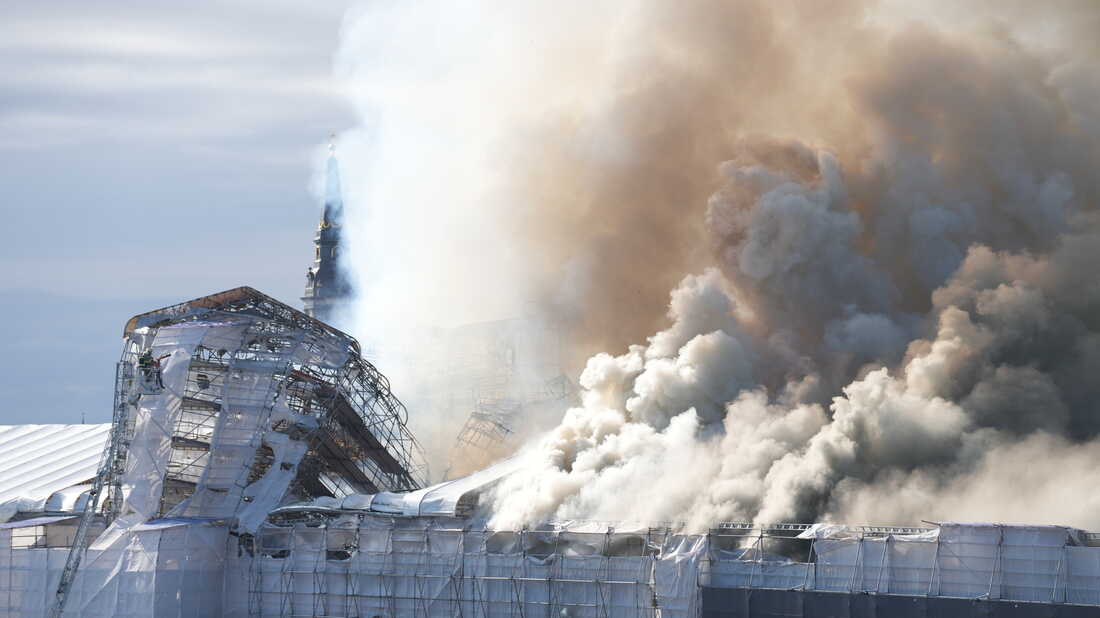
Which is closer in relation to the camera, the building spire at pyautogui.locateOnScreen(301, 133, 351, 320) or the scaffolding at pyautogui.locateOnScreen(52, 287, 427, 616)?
the scaffolding at pyautogui.locateOnScreen(52, 287, 427, 616)

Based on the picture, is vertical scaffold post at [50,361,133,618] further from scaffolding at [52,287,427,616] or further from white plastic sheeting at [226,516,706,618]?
white plastic sheeting at [226,516,706,618]

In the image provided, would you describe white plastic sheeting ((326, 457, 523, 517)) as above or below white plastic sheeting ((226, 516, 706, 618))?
above

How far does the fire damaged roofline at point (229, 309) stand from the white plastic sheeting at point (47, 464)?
12640mm

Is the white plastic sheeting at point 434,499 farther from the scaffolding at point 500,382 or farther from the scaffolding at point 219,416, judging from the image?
the scaffolding at point 500,382

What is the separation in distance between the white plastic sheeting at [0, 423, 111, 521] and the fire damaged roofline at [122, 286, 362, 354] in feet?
41.5

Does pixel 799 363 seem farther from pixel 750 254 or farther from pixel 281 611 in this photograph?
pixel 281 611

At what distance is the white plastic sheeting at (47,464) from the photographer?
88.2 m

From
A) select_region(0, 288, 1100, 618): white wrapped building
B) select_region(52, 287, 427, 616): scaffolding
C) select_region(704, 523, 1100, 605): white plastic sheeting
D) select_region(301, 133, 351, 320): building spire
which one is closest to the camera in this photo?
select_region(704, 523, 1100, 605): white plastic sheeting

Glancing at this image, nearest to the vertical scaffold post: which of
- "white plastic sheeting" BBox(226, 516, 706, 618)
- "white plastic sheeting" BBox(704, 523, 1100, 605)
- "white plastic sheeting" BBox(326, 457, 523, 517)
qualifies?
"white plastic sheeting" BBox(226, 516, 706, 618)

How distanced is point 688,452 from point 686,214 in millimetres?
16540

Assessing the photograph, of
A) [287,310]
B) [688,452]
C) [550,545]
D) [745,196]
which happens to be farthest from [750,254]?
[287,310]

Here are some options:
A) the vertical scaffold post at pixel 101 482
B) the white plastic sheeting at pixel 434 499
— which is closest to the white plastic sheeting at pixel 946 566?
the white plastic sheeting at pixel 434 499

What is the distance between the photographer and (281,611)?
77.6 m

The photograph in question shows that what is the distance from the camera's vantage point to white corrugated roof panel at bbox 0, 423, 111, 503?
91.5 metres
